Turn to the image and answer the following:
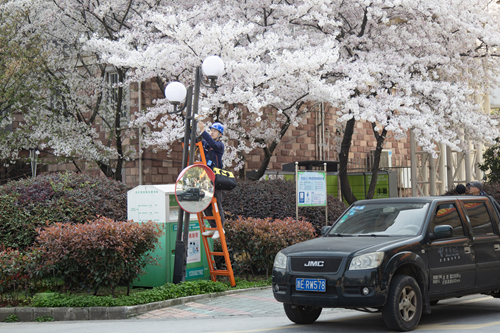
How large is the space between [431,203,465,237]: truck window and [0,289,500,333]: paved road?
3.78 ft

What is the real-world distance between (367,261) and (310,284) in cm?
72

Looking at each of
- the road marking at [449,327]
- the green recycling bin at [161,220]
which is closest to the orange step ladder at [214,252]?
the green recycling bin at [161,220]

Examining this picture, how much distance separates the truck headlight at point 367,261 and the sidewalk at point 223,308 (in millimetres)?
2257

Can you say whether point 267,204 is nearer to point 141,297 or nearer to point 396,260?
point 141,297

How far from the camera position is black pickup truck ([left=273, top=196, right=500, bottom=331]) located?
22.5 ft

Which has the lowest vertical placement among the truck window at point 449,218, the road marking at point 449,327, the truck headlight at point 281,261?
the road marking at point 449,327

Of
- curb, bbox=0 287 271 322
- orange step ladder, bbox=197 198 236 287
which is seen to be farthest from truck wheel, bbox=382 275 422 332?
orange step ladder, bbox=197 198 236 287

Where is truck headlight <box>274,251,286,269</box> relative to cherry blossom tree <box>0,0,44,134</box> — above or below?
below

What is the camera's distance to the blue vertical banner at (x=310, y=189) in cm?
1255

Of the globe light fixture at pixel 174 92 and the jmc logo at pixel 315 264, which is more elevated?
the globe light fixture at pixel 174 92

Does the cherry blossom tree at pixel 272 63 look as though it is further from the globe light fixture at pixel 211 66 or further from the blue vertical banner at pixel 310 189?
the globe light fixture at pixel 211 66

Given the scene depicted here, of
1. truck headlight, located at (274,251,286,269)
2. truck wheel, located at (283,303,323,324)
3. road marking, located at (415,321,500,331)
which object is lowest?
road marking, located at (415,321,500,331)

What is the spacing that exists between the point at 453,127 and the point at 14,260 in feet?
44.9

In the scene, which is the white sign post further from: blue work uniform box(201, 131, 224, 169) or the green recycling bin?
the green recycling bin
